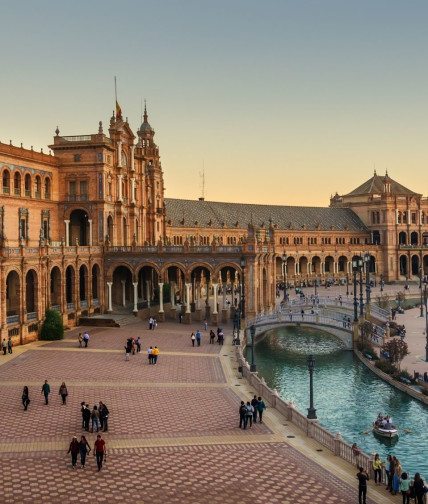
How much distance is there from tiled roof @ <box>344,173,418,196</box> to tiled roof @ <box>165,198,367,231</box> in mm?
5581

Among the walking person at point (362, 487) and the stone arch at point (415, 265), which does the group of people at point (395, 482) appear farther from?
the stone arch at point (415, 265)

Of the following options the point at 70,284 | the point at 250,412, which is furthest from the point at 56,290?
the point at 250,412

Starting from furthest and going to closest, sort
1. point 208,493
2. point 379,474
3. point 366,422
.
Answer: point 366,422
point 379,474
point 208,493

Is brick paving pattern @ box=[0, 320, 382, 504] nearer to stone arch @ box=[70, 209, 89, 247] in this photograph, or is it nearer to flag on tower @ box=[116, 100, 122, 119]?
stone arch @ box=[70, 209, 89, 247]

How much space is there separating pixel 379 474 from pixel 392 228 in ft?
368

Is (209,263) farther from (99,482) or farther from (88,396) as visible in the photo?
(99,482)

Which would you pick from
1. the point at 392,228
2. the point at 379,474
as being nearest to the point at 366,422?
the point at 379,474

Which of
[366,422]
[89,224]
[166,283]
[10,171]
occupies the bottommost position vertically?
[366,422]

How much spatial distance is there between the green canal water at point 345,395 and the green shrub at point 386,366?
805 millimetres

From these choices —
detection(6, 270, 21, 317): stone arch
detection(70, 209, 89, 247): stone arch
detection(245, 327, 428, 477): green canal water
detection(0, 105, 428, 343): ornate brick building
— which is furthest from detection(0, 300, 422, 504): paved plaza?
detection(70, 209, 89, 247): stone arch

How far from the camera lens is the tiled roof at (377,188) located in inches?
5369

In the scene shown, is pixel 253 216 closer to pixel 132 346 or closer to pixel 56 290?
pixel 56 290

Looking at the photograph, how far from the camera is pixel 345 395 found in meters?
41.4

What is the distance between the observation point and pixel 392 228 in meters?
131
